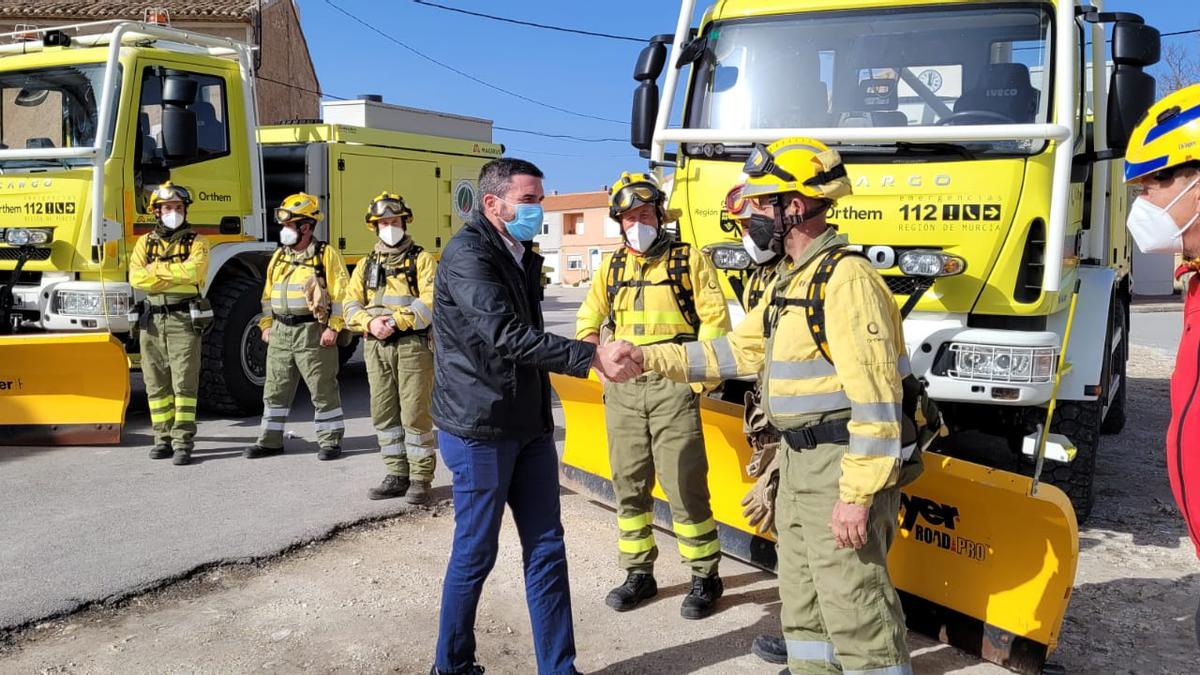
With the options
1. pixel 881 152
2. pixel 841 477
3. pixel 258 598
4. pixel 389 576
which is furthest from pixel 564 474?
pixel 841 477

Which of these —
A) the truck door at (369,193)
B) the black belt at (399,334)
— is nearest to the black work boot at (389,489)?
the black belt at (399,334)

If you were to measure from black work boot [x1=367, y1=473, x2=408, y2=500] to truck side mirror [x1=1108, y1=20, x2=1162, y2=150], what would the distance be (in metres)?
4.46

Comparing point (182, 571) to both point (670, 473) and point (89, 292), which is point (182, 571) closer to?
point (670, 473)

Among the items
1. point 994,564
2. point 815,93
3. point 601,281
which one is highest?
point 815,93

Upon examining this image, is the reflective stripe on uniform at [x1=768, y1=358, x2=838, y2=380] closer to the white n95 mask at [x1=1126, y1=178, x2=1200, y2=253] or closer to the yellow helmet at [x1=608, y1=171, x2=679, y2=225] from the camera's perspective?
the white n95 mask at [x1=1126, y1=178, x2=1200, y2=253]

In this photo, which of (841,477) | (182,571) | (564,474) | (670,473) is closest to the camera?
(841,477)

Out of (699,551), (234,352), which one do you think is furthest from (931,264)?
(234,352)

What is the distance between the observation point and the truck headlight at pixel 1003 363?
4.31m

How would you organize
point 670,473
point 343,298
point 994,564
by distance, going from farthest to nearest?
point 343,298 → point 670,473 → point 994,564

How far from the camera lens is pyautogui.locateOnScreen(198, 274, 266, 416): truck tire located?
25.6 feet

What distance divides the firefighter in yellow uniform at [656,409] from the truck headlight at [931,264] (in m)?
0.97

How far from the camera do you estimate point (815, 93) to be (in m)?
4.96

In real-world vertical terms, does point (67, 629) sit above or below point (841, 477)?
below

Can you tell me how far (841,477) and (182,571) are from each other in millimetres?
3309
